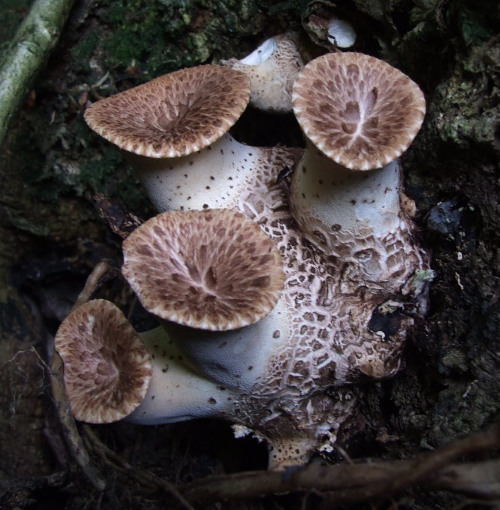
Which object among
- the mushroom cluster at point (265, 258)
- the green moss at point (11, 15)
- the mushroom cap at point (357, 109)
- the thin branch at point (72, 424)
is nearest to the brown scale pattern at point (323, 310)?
the mushroom cluster at point (265, 258)

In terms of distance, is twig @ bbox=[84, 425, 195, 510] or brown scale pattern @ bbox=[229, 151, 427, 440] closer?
twig @ bbox=[84, 425, 195, 510]

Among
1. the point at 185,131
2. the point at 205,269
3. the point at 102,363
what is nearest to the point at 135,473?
the point at 102,363

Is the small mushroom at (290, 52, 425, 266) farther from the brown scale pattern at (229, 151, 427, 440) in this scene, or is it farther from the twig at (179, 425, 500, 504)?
the twig at (179, 425, 500, 504)

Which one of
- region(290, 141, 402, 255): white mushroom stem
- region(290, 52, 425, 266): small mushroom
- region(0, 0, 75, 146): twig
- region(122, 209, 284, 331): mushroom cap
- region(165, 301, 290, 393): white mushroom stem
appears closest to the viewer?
region(122, 209, 284, 331): mushroom cap

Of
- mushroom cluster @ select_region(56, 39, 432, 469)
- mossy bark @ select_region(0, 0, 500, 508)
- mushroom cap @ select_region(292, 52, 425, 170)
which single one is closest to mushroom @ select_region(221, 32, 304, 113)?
mossy bark @ select_region(0, 0, 500, 508)

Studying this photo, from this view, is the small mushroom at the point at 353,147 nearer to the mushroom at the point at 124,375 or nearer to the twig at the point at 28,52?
the mushroom at the point at 124,375

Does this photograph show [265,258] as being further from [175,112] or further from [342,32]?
[342,32]

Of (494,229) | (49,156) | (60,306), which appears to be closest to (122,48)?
(49,156)
